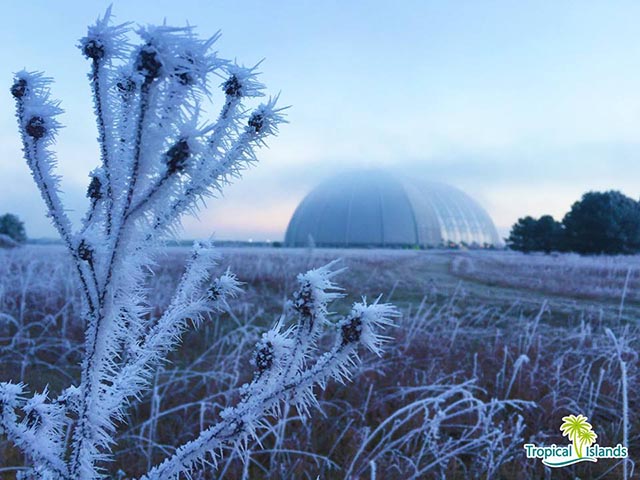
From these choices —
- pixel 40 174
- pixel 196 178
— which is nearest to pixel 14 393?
pixel 40 174

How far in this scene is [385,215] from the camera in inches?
2697

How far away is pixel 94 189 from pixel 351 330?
0.54 meters

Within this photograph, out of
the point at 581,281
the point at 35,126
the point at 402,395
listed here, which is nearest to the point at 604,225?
the point at 581,281

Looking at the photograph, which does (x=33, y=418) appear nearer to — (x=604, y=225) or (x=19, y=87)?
(x=19, y=87)

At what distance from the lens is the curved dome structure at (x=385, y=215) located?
67812mm

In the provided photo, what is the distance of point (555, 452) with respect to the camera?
2.43 metres

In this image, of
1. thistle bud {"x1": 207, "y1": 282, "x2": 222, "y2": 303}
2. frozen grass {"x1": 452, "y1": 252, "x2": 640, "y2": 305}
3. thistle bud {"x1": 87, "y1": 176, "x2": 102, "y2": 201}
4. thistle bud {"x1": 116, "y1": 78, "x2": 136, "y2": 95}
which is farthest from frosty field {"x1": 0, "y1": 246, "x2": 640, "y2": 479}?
frozen grass {"x1": 452, "y1": 252, "x2": 640, "y2": 305}

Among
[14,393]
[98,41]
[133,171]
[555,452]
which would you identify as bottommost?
[555,452]

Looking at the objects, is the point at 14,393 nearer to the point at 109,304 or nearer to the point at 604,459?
the point at 109,304

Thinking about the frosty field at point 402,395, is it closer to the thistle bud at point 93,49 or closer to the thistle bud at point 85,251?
the thistle bud at point 85,251

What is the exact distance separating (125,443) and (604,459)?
9.10ft

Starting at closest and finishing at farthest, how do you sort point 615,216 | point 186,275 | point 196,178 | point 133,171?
point 133,171 < point 196,178 < point 186,275 < point 615,216

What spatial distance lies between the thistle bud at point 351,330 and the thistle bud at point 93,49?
56 centimetres

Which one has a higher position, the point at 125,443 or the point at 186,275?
the point at 186,275
